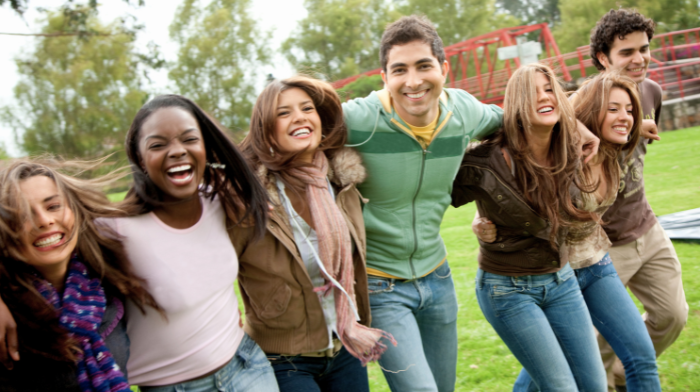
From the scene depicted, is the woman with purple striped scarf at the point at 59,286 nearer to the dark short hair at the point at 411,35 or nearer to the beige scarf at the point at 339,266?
the beige scarf at the point at 339,266

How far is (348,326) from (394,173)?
0.80 meters

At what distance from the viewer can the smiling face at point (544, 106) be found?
301 cm

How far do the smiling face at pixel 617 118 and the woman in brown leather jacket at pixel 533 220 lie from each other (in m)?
0.32

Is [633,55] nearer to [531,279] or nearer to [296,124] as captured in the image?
[531,279]

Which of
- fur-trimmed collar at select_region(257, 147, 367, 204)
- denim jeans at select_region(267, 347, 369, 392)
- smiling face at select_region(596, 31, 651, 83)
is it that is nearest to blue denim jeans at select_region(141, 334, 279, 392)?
denim jeans at select_region(267, 347, 369, 392)

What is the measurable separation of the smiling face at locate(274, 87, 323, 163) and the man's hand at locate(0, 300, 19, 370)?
1.29 metres

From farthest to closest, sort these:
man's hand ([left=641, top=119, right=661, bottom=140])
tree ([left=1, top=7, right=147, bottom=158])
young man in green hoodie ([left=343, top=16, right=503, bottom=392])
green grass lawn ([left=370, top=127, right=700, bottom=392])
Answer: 1. tree ([left=1, top=7, right=147, bottom=158])
2. green grass lawn ([left=370, top=127, right=700, bottom=392])
3. man's hand ([left=641, top=119, right=661, bottom=140])
4. young man in green hoodie ([left=343, top=16, right=503, bottom=392])

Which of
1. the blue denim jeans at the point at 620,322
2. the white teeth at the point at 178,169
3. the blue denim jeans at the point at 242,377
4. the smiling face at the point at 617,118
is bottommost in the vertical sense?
the blue denim jeans at the point at 620,322

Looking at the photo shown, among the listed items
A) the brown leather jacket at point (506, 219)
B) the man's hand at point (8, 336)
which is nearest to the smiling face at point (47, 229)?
the man's hand at point (8, 336)

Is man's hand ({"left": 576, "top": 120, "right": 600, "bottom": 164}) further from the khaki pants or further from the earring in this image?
the earring

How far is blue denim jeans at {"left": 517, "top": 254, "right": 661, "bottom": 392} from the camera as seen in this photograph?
9.95ft

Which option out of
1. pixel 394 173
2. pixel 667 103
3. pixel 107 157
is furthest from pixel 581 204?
pixel 667 103

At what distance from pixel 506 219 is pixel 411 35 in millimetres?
1091

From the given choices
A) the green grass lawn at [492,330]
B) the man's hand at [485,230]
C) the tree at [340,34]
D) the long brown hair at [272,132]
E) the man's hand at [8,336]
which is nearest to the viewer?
the man's hand at [8,336]
